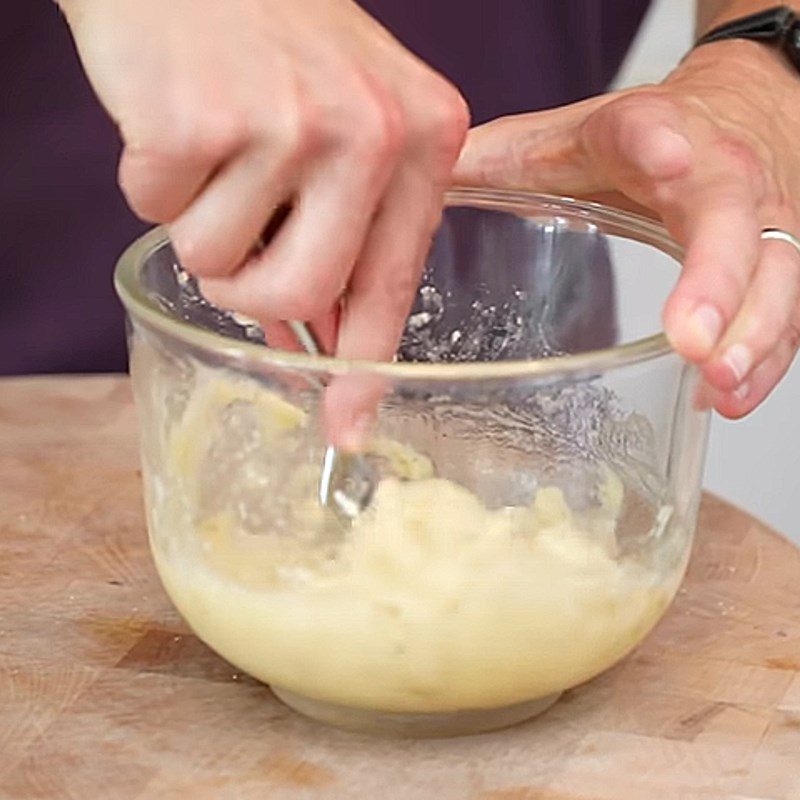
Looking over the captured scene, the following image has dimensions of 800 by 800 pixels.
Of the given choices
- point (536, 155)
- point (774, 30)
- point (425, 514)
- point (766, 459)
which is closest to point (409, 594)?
point (425, 514)

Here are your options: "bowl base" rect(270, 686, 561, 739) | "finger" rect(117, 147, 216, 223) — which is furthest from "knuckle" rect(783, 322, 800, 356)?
"finger" rect(117, 147, 216, 223)

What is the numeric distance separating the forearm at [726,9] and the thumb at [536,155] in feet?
0.43

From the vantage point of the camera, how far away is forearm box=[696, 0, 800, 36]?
98cm

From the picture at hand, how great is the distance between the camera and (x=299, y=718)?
27.0 inches

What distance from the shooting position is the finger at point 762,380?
73 centimetres

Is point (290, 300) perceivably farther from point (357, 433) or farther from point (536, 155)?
point (536, 155)

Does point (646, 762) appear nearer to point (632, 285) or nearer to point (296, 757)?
point (296, 757)

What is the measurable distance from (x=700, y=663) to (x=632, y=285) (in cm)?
19

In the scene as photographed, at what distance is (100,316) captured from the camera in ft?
3.43

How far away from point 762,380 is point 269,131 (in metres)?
0.31

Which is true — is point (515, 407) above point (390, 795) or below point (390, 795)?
above

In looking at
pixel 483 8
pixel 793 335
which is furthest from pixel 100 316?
pixel 793 335

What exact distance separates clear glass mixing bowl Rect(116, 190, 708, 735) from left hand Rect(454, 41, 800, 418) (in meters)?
0.02

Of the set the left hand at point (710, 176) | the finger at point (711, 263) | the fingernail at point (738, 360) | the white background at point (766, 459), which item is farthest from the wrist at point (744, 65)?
the white background at point (766, 459)
